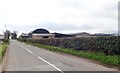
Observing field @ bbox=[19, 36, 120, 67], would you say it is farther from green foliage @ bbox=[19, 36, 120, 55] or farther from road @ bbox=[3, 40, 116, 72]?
road @ bbox=[3, 40, 116, 72]

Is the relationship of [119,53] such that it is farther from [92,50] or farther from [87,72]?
[87,72]

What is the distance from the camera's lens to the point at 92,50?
1181 inches

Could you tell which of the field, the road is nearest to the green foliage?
the field

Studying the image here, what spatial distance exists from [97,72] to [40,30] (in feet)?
428

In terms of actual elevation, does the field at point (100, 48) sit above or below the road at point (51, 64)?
above

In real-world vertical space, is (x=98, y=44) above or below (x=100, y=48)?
above

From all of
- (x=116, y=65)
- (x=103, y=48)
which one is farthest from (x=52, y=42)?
(x=116, y=65)

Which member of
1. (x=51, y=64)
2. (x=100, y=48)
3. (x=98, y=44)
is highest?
(x=98, y=44)

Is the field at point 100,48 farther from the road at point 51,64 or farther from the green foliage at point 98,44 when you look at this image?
the road at point 51,64

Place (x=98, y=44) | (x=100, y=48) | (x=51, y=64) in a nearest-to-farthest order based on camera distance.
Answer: (x=51, y=64), (x=100, y=48), (x=98, y=44)

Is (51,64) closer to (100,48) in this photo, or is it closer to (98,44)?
(100,48)

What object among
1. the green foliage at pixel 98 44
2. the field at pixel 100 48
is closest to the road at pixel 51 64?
the field at pixel 100 48

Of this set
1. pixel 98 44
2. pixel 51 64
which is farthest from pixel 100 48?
pixel 51 64

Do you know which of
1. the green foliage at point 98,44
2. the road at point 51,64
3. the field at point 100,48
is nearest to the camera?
the road at point 51,64
